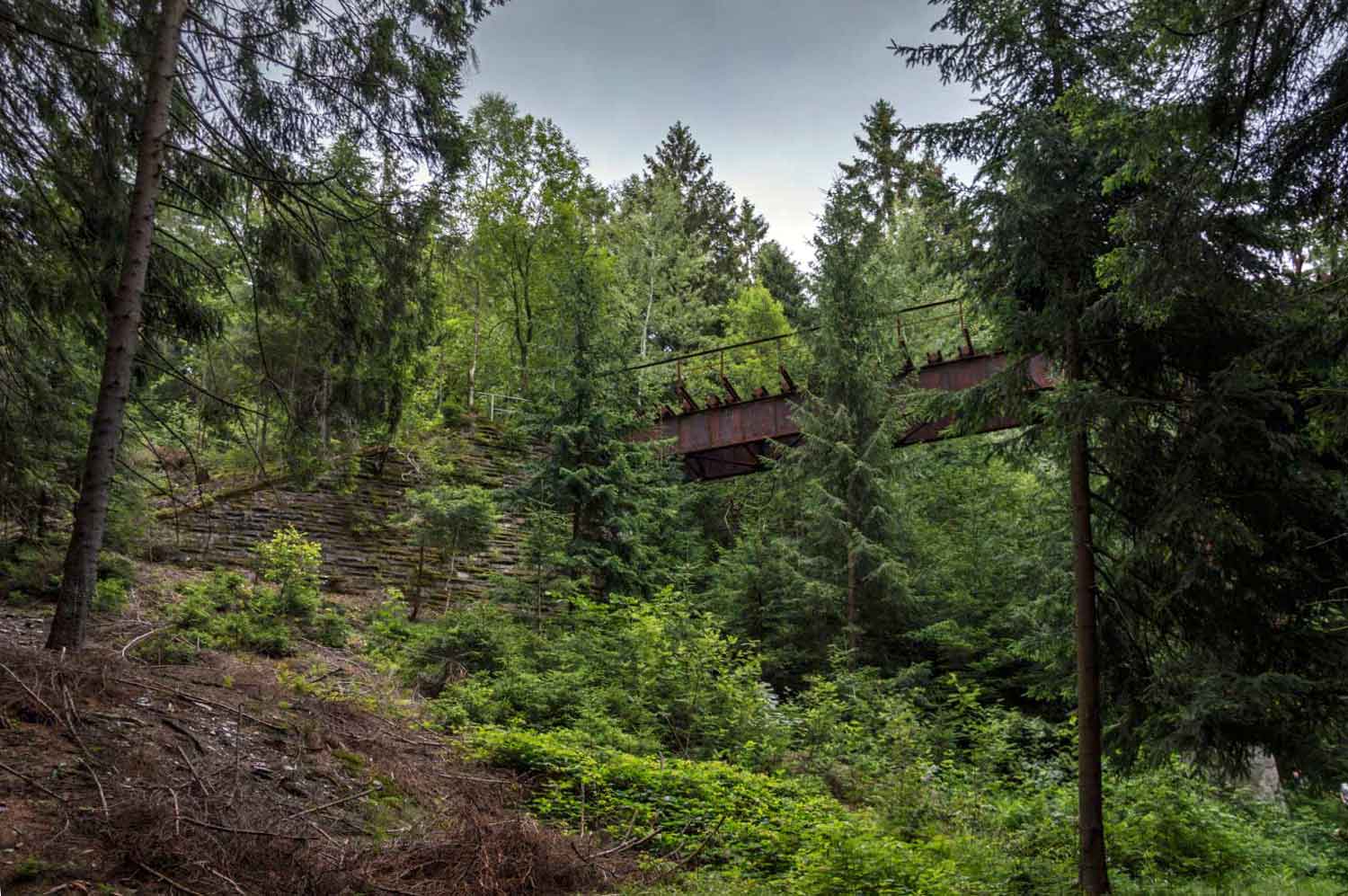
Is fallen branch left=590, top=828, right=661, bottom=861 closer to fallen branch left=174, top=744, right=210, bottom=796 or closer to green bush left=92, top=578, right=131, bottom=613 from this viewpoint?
fallen branch left=174, top=744, right=210, bottom=796

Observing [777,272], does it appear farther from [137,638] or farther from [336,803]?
[336,803]

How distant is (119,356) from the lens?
530 cm

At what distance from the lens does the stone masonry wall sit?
38.8 feet

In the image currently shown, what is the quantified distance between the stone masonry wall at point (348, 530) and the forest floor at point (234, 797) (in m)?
5.21

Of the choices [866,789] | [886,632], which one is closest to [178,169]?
[866,789]

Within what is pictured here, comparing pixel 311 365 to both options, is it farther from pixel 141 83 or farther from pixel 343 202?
pixel 141 83

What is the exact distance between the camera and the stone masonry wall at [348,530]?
11828mm

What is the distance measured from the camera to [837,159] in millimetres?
32719

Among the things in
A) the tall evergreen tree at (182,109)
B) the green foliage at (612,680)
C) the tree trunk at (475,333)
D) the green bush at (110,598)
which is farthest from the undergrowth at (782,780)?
the tree trunk at (475,333)

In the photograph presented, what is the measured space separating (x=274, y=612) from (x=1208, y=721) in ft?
32.2

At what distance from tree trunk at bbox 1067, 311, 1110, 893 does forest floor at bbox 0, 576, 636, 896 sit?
363 centimetres

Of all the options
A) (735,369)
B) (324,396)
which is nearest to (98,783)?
(324,396)

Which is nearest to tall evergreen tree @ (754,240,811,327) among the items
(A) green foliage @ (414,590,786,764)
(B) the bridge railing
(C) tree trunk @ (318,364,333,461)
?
(B) the bridge railing

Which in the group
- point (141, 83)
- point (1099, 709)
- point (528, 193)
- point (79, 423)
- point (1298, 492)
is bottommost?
point (1099, 709)
